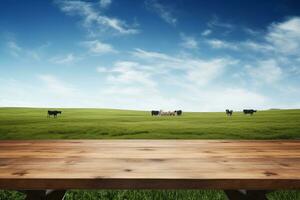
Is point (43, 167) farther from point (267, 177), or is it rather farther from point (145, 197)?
point (145, 197)

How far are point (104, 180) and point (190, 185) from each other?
474mm

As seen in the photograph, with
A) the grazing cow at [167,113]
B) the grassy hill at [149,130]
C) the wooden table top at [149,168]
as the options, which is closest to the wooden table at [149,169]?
the wooden table top at [149,168]

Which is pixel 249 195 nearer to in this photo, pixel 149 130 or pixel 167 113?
pixel 149 130

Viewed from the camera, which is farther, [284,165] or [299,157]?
[299,157]

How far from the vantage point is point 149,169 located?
6.38ft

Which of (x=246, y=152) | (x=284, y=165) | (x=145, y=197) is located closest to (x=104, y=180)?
(x=284, y=165)

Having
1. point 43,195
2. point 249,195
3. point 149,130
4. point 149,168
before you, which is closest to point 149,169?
point 149,168

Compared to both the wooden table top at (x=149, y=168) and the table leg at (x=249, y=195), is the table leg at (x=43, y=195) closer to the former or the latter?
the wooden table top at (x=149, y=168)

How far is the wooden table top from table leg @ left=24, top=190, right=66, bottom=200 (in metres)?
0.25

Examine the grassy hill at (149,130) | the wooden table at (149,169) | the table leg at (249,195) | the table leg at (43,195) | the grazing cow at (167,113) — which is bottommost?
the grassy hill at (149,130)

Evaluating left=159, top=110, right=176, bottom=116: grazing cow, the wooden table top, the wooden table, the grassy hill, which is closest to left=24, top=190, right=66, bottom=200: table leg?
the wooden table

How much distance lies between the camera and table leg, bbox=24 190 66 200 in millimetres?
2287

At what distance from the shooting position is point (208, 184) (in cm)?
172

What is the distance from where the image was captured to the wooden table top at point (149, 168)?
172 cm
